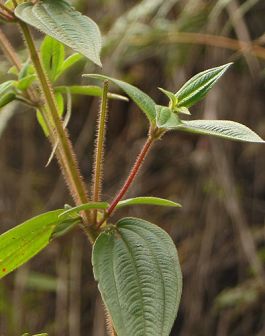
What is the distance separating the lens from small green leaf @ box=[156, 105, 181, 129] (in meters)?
0.55

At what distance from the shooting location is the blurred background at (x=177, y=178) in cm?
190

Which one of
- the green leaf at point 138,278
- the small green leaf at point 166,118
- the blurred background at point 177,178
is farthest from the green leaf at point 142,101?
the blurred background at point 177,178

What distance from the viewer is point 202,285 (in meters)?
2.08


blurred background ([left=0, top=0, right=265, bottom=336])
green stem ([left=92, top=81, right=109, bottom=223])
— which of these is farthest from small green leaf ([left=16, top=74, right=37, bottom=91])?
blurred background ([left=0, top=0, right=265, bottom=336])

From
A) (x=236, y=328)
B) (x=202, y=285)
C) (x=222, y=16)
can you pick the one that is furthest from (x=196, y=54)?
(x=236, y=328)

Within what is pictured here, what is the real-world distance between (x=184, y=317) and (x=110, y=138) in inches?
28.4

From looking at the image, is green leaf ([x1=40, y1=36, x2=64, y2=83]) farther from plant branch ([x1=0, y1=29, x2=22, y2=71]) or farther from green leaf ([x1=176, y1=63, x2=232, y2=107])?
green leaf ([x1=176, y1=63, x2=232, y2=107])

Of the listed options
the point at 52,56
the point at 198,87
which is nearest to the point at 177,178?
the point at 52,56

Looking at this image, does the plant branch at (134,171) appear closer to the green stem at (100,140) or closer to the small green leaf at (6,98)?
the green stem at (100,140)

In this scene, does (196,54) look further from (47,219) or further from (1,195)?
(47,219)

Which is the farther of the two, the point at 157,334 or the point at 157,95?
the point at 157,95

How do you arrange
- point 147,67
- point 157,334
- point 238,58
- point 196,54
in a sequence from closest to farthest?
point 157,334 → point 238,58 → point 196,54 → point 147,67

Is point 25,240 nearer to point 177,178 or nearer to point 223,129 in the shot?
point 223,129

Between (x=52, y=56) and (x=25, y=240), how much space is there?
0.21m
